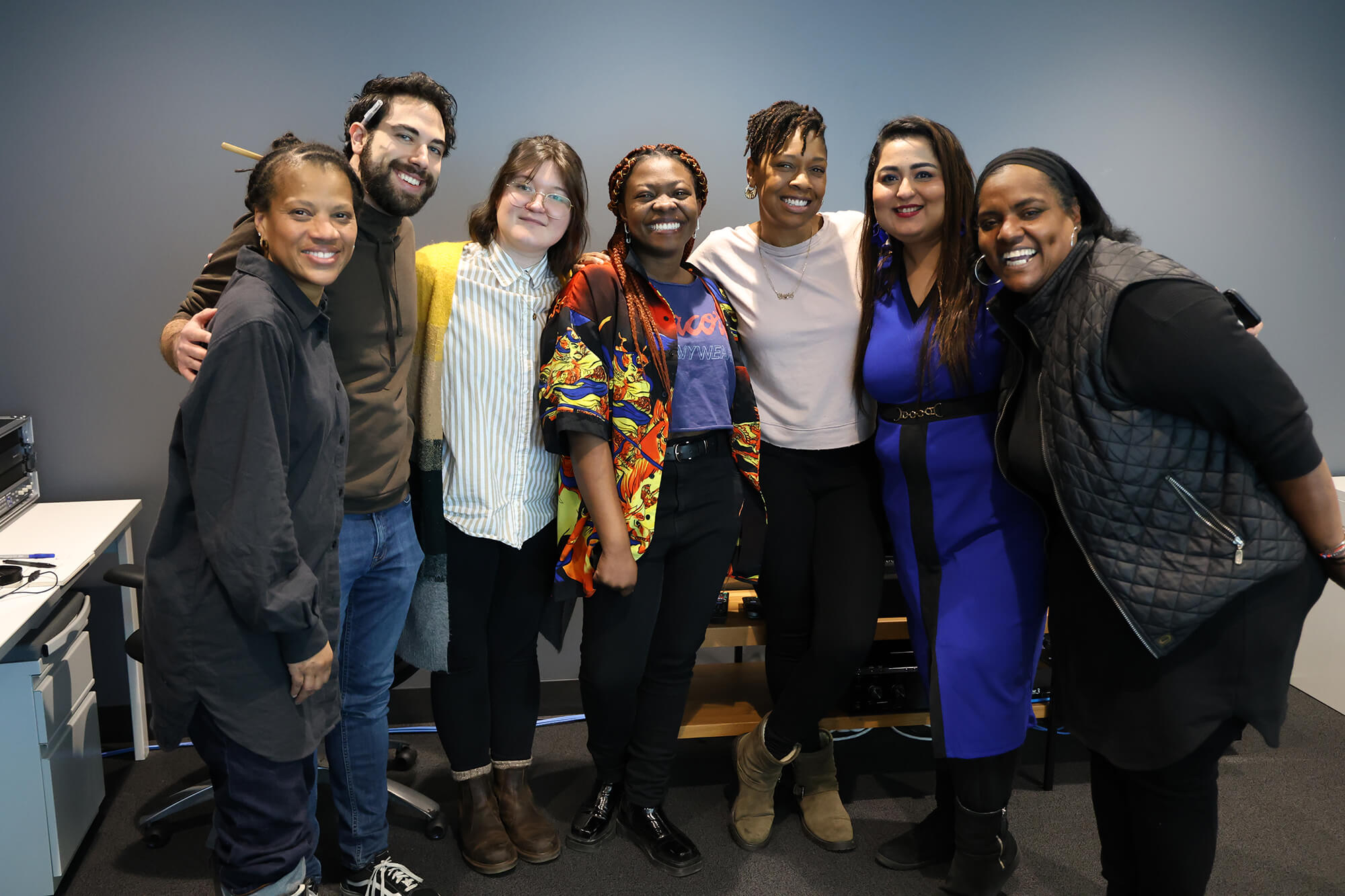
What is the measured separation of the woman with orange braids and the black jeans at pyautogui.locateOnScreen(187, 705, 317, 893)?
0.72m

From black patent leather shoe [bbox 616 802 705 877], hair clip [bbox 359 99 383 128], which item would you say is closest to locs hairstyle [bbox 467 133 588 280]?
hair clip [bbox 359 99 383 128]

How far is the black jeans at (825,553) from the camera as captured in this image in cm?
211

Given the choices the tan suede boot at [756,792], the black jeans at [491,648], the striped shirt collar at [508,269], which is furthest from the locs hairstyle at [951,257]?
the tan suede boot at [756,792]

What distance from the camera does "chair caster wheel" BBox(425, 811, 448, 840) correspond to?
227 cm

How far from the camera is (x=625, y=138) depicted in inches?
108

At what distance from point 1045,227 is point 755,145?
737mm

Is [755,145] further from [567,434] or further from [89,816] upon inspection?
[89,816]

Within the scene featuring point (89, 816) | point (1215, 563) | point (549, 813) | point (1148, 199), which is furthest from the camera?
point (1148, 199)

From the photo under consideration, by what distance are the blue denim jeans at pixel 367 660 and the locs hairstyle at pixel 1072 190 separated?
140cm

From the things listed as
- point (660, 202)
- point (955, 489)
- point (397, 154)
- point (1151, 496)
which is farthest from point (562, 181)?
point (1151, 496)

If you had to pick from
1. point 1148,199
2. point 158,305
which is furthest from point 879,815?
point 158,305

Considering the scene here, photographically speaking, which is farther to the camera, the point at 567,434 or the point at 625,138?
the point at 625,138

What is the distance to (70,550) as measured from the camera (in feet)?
7.14

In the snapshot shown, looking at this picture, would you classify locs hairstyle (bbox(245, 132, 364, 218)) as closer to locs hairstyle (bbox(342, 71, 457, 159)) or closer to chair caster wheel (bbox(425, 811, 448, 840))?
locs hairstyle (bbox(342, 71, 457, 159))
